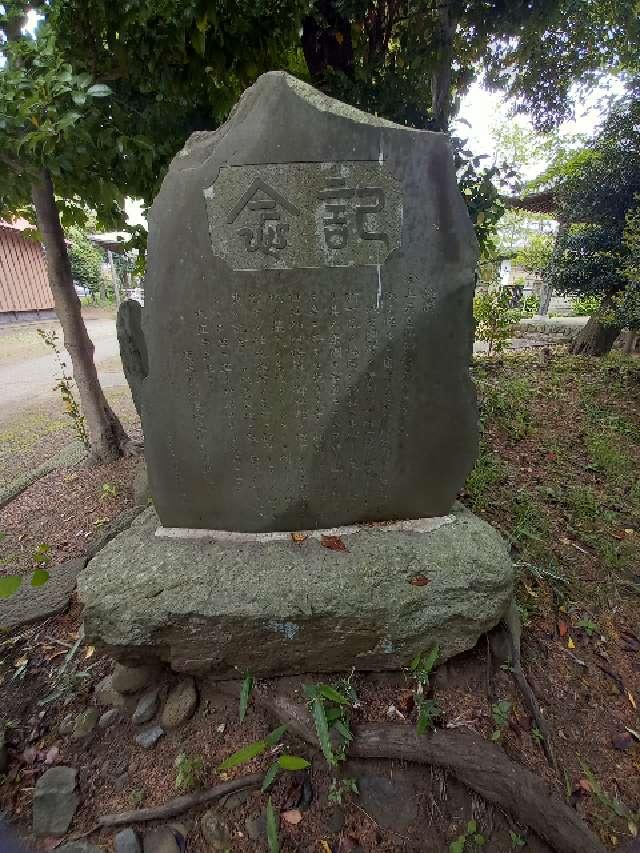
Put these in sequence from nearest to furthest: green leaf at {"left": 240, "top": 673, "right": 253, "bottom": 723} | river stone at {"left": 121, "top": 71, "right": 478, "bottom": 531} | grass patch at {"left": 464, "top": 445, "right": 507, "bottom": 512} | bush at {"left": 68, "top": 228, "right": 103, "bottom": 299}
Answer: river stone at {"left": 121, "top": 71, "right": 478, "bottom": 531} < green leaf at {"left": 240, "top": 673, "right": 253, "bottom": 723} < grass patch at {"left": 464, "top": 445, "right": 507, "bottom": 512} < bush at {"left": 68, "top": 228, "right": 103, "bottom": 299}

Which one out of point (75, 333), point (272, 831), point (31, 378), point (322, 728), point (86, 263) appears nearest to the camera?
point (272, 831)

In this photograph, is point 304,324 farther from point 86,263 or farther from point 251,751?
point 86,263

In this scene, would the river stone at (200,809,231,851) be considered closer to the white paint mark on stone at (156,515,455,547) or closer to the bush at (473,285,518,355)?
the white paint mark on stone at (156,515,455,547)

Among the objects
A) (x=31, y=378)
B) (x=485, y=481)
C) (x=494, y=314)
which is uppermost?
(x=494, y=314)

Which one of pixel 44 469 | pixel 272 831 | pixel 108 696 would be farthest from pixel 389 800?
pixel 44 469

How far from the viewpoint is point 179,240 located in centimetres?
209

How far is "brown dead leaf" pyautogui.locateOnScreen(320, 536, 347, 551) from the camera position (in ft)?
7.57

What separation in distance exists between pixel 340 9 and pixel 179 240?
3171 millimetres

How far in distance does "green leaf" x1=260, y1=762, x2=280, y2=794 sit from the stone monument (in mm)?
393

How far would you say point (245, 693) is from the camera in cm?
214

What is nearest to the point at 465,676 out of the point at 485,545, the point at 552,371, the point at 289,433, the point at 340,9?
the point at 485,545

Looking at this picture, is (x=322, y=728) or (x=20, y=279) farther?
(x=20, y=279)

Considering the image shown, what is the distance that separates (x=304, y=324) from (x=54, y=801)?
220 cm

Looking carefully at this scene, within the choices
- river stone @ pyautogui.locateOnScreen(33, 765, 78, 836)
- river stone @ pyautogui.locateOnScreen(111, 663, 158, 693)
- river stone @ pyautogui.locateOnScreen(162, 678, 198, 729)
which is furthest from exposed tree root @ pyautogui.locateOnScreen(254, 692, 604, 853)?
river stone @ pyautogui.locateOnScreen(33, 765, 78, 836)
